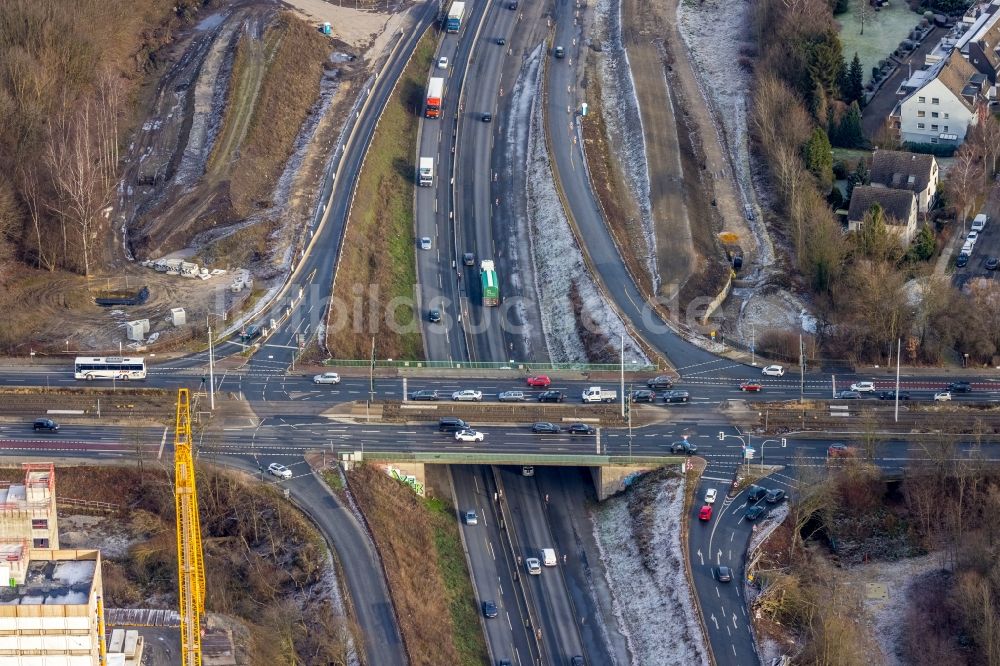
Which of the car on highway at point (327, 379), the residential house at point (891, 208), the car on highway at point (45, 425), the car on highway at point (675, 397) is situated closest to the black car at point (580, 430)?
the car on highway at point (675, 397)

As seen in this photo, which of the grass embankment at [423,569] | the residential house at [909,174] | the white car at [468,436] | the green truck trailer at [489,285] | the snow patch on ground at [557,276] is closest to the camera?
the grass embankment at [423,569]

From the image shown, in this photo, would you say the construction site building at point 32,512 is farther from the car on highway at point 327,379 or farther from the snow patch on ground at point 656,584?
the snow patch on ground at point 656,584

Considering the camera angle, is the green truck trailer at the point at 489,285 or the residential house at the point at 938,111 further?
the residential house at the point at 938,111

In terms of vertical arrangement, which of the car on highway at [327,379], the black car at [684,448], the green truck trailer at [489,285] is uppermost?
the green truck trailer at [489,285]

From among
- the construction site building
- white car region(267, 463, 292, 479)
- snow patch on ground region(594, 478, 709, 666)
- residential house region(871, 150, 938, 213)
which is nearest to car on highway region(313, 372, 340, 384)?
white car region(267, 463, 292, 479)

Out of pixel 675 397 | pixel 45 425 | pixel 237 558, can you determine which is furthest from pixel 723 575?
pixel 45 425

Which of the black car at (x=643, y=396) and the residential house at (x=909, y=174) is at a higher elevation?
the residential house at (x=909, y=174)
